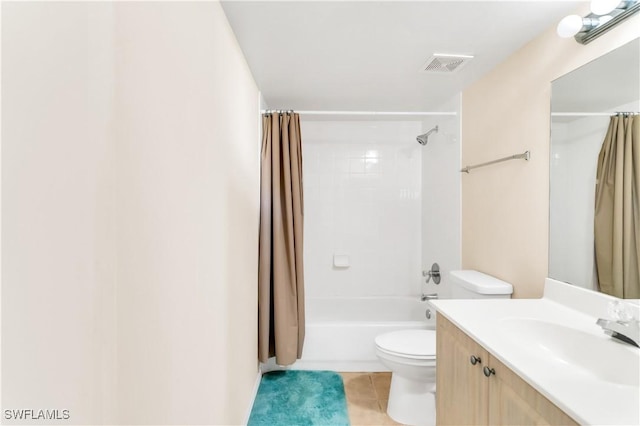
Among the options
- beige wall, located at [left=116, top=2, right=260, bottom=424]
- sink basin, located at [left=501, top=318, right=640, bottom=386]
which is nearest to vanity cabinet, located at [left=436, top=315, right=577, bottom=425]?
sink basin, located at [left=501, top=318, right=640, bottom=386]

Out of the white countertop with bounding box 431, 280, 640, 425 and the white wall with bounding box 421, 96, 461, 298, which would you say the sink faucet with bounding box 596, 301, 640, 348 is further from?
the white wall with bounding box 421, 96, 461, 298

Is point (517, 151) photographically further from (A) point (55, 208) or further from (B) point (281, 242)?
(A) point (55, 208)

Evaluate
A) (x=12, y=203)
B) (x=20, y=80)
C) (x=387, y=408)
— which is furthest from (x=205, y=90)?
(x=387, y=408)

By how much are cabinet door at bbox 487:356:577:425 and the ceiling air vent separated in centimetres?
158

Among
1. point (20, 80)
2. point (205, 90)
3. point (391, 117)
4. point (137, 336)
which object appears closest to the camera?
point (20, 80)

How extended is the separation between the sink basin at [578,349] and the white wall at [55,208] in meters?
1.29

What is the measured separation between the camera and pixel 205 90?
3.67 feet

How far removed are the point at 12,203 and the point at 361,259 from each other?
2845 millimetres

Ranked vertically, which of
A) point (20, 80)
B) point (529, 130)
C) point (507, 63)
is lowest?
point (20, 80)

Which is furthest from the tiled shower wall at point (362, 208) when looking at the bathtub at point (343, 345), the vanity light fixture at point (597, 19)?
the vanity light fixture at point (597, 19)

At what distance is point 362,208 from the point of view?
3158 mm

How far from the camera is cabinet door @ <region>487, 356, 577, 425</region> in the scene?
2.40 feet

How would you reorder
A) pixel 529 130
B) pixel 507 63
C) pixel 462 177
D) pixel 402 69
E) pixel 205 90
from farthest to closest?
pixel 462 177, pixel 402 69, pixel 507 63, pixel 529 130, pixel 205 90

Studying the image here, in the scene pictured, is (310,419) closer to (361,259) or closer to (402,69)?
(361,259)
